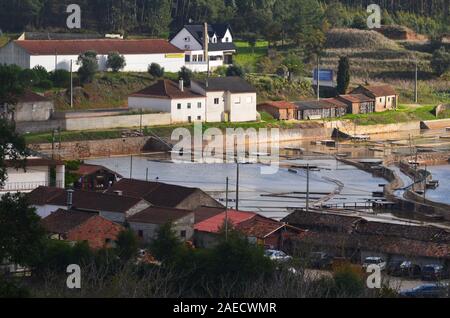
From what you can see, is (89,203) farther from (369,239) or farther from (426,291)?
(426,291)

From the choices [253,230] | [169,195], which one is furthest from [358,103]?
[253,230]

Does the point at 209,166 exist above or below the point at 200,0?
below

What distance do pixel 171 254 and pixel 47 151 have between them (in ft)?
36.1

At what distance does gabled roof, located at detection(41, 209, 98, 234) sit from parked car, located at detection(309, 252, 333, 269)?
7.25 feet

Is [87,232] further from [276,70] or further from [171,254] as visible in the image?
[276,70]

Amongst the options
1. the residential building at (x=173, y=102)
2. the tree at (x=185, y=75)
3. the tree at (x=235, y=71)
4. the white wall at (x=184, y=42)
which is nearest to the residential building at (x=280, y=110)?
the tree at (x=185, y=75)

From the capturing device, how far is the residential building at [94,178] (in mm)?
16828

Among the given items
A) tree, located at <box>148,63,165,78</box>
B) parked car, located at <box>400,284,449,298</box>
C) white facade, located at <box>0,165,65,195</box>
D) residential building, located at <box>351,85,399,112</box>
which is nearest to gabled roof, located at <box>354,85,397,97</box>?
residential building, located at <box>351,85,399,112</box>

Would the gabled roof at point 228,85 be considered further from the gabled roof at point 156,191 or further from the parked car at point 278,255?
the parked car at point 278,255

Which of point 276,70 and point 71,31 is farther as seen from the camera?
point 71,31

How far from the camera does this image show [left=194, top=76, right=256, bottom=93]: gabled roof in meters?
25.5

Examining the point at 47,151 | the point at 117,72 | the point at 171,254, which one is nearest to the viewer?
the point at 171,254
